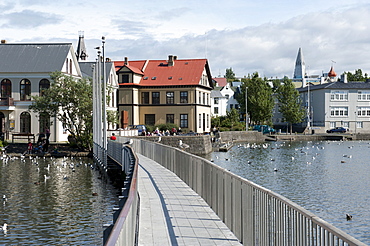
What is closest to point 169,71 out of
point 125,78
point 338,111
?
point 125,78

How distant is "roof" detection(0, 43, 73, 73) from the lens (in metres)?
60.7

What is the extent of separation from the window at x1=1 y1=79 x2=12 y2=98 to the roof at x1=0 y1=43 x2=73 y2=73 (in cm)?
126

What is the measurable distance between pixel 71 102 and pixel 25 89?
11445mm

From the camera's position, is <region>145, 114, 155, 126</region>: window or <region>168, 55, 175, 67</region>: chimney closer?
<region>145, 114, 155, 126</region>: window

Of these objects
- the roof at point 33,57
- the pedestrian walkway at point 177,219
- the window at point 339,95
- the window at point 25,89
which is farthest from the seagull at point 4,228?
the window at point 339,95

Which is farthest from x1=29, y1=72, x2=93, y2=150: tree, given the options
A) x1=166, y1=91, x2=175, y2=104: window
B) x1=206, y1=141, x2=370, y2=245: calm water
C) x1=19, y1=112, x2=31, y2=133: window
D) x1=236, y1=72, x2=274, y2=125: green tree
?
x1=236, y1=72, x2=274, y2=125: green tree

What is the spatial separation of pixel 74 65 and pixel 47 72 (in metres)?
5.40

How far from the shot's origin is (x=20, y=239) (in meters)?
17.3

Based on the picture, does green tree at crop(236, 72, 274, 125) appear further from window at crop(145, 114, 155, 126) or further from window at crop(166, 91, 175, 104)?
window at crop(145, 114, 155, 126)

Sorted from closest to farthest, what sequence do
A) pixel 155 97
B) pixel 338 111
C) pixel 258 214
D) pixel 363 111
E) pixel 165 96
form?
pixel 258 214 → pixel 165 96 → pixel 155 97 → pixel 338 111 → pixel 363 111

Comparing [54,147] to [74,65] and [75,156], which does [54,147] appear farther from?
[74,65]

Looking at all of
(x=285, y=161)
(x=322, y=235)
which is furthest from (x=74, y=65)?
(x=322, y=235)

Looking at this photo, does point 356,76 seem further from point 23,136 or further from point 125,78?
point 23,136

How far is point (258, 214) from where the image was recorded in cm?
952
